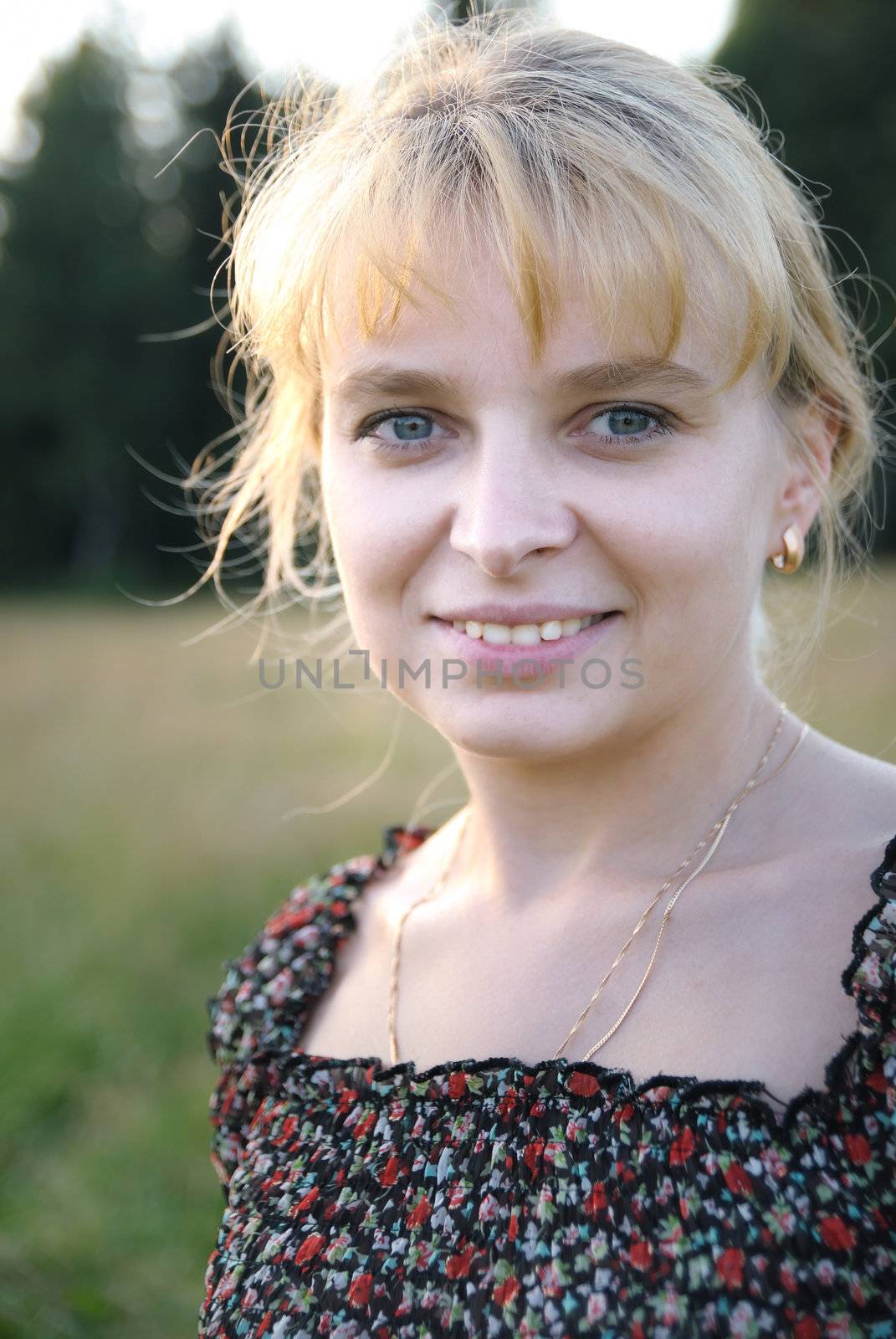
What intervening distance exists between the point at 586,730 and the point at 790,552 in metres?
0.47

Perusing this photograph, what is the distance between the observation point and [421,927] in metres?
1.84

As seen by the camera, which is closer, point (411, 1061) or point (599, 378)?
point (599, 378)

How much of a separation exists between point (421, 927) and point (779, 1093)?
0.70 meters

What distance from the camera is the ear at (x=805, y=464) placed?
159 centimetres

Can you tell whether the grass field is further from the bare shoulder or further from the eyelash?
the eyelash

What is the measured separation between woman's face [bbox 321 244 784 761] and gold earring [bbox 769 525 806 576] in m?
0.10

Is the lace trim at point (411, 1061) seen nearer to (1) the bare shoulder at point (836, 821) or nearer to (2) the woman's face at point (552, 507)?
(1) the bare shoulder at point (836, 821)

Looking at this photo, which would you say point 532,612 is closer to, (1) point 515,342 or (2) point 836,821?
(1) point 515,342

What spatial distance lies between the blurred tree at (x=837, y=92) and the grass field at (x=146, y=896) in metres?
10.4

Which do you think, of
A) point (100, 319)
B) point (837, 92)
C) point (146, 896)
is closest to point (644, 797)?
point (146, 896)

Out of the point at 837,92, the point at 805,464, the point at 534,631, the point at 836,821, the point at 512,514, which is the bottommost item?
the point at 836,821

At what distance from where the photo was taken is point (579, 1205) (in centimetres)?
125

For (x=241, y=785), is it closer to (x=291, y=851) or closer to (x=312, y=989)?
(x=291, y=851)

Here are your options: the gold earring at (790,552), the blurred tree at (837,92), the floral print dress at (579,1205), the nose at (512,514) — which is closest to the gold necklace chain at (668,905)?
the floral print dress at (579,1205)
